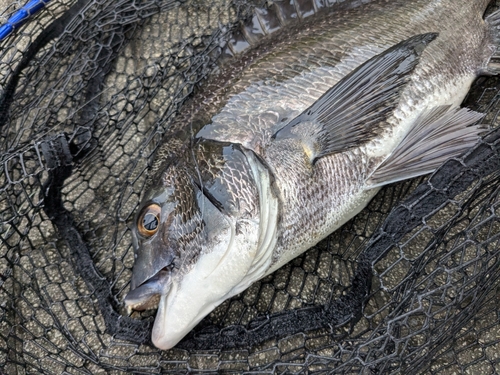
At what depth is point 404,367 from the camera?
168 centimetres

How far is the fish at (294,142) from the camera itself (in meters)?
1.55

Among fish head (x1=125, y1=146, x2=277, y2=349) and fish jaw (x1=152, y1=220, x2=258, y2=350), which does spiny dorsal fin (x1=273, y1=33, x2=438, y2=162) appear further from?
fish jaw (x1=152, y1=220, x2=258, y2=350)

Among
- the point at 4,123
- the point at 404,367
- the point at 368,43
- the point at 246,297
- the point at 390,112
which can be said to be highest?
the point at 4,123

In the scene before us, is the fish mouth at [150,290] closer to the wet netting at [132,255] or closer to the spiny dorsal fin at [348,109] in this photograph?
the wet netting at [132,255]

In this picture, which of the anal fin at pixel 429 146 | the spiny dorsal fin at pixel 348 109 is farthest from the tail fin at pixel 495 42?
the spiny dorsal fin at pixel 348 109

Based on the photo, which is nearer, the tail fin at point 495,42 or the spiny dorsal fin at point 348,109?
the spiny dorsal fin at point 348,109

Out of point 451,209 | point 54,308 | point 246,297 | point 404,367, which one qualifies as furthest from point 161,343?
point 451,209

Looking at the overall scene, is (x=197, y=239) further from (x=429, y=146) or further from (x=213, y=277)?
(x=429, y=146)

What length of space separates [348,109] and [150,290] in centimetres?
102

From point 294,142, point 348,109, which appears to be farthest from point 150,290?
point 348,109

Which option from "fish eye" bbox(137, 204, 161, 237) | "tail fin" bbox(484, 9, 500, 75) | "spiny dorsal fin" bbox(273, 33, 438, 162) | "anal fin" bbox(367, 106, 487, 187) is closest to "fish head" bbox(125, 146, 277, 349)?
"fish eye" bbox(137, 204, 161, 237)

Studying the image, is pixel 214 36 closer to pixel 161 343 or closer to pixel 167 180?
pixel 167 180

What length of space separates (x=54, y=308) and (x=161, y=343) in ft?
2.56

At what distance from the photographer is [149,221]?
1610 mm
